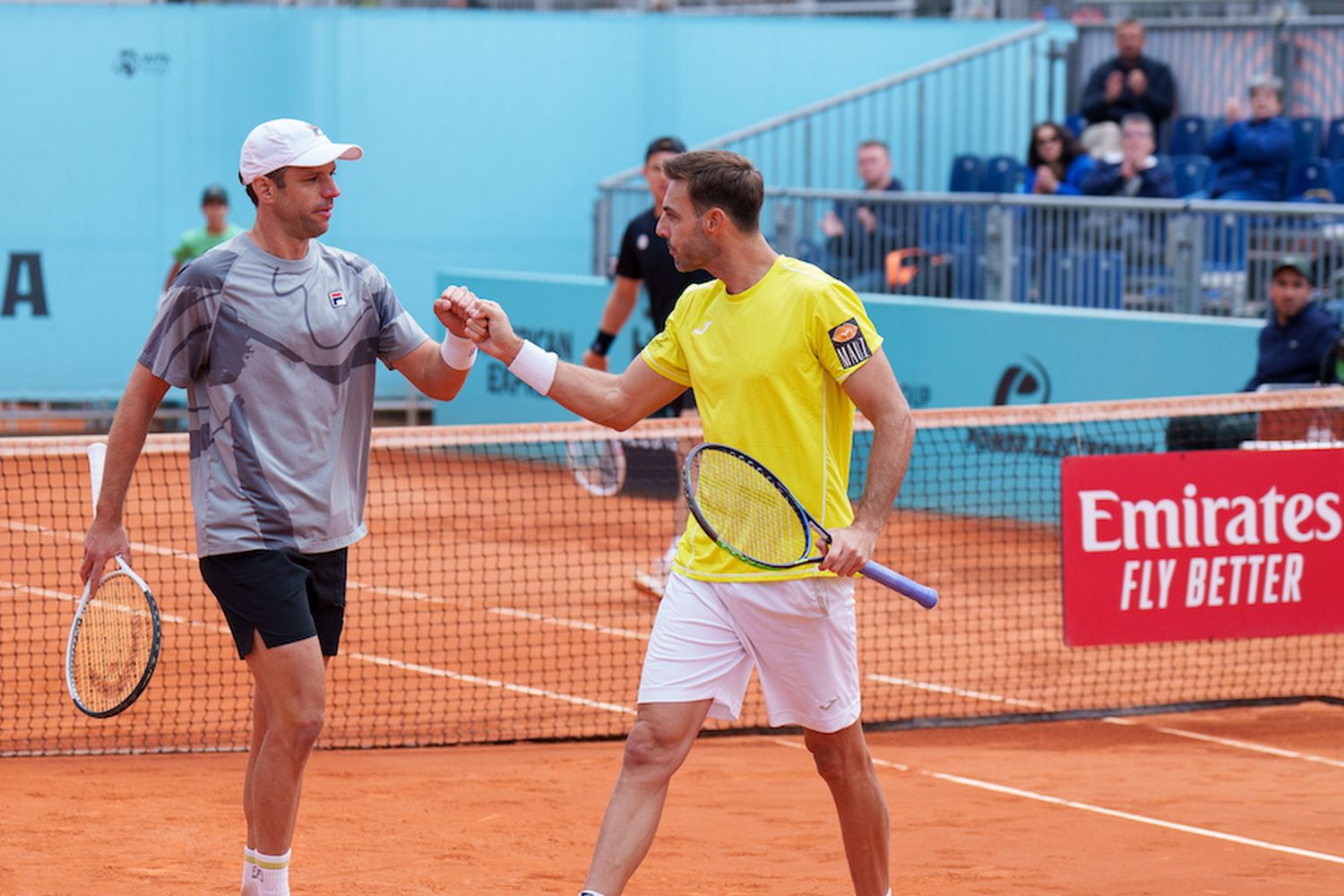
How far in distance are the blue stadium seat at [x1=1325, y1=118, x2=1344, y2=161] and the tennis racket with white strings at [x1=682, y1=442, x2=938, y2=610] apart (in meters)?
12.1

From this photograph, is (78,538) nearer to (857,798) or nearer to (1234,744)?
(1234,744)

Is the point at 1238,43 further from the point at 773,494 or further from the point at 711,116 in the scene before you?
the point at 773,494

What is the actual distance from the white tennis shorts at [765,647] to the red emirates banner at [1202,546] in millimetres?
3455

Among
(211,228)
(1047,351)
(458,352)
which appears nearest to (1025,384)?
(1047,351)

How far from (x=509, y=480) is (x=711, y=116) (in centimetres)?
539

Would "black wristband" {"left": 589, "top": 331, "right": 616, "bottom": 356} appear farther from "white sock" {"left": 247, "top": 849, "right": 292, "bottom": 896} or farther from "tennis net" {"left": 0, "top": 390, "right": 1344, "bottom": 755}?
"white sock" {"left": 247, "top": 849, "right": 292, "bottom": 896}

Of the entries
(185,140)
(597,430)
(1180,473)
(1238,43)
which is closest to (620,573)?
(597,430)

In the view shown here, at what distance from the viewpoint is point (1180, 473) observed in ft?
26.6

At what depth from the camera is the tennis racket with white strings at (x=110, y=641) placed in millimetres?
5000

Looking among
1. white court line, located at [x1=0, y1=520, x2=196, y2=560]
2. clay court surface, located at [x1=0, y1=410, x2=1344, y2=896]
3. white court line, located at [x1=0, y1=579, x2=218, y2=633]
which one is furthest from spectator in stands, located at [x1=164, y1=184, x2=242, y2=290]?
white court line, located at [x1=0, y1=579, x2=218, y2=633]

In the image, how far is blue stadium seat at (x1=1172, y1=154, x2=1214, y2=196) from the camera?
16.0 metres

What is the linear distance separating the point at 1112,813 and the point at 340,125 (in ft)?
42.2

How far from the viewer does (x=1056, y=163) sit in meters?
15.7

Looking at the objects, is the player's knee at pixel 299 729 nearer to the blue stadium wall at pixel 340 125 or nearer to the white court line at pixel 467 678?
the white court line at pixel 467 678
